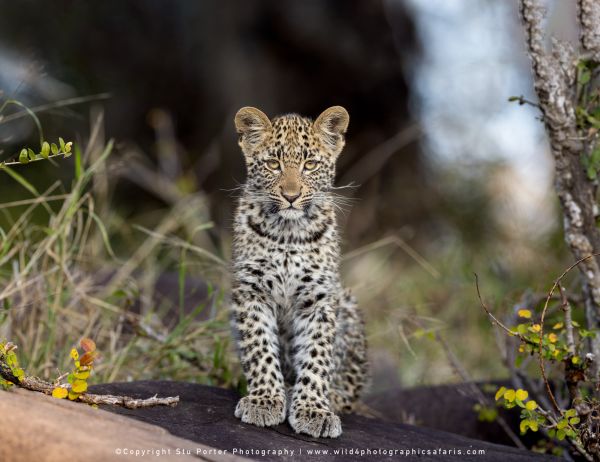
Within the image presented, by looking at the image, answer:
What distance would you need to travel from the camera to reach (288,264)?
5.75 m

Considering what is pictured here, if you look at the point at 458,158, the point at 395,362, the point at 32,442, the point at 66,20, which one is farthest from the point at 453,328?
the point at 66,20

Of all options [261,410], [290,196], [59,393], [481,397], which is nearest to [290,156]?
[290,196]

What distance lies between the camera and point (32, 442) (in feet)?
12.2

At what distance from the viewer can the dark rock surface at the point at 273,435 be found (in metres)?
4.68

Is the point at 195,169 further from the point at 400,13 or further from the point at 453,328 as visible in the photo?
the point at 453,328

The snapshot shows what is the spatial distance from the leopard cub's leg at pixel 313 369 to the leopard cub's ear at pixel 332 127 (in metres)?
1.09

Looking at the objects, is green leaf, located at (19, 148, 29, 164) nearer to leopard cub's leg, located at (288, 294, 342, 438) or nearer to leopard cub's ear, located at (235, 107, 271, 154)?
leopard cub's ear, located at (235, 107, 271, 154)

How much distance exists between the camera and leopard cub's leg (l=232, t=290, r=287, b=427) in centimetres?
523

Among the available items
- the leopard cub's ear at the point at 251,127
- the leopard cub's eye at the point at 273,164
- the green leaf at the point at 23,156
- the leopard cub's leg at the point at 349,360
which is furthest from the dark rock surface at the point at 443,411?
the green leaf at the point at 23,156

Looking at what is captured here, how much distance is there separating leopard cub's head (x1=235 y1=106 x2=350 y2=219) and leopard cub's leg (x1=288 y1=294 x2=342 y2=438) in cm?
67

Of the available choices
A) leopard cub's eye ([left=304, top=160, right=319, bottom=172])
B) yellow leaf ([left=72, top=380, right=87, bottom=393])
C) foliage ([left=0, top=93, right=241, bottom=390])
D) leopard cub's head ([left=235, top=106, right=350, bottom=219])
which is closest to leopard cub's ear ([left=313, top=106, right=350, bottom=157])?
leopard cub's head ([left=235, top=106, right=350, bottom=219])

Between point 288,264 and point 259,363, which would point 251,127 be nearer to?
point 288,264

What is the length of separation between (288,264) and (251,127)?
0.97 m

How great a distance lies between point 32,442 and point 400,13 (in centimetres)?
1421
